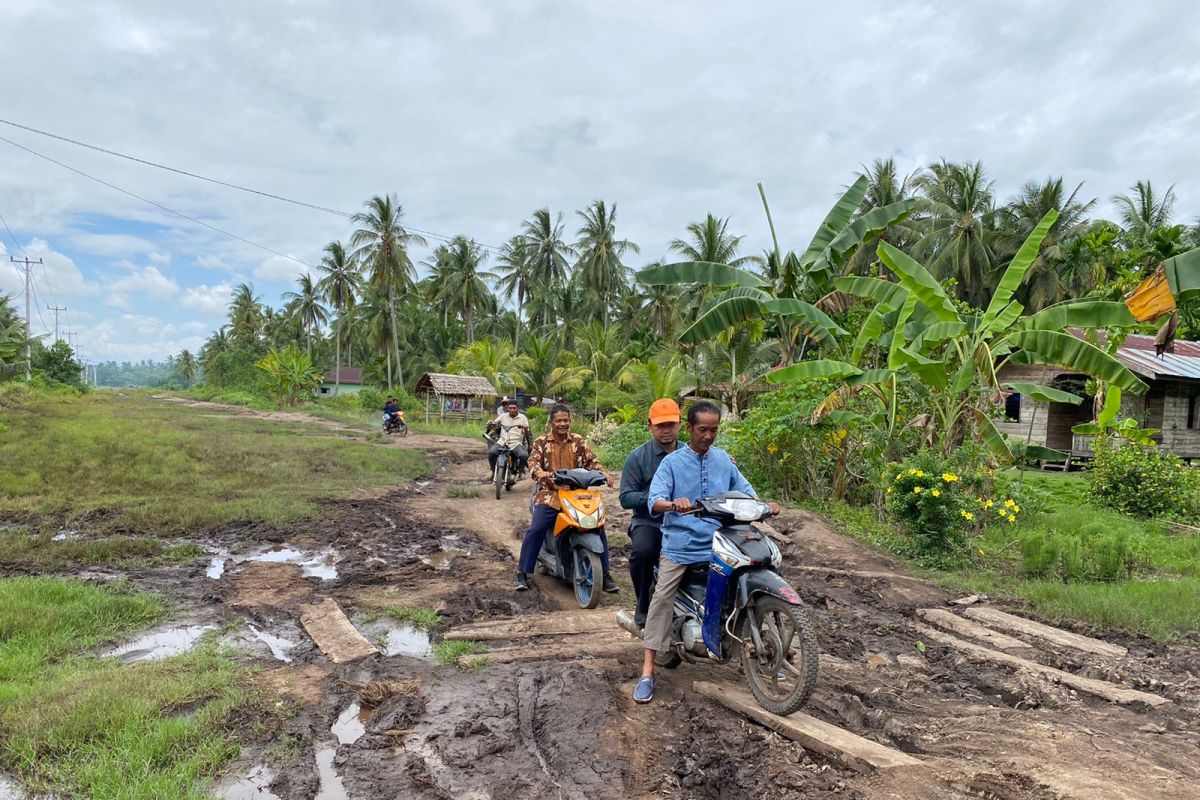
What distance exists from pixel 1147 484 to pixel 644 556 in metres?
9.36

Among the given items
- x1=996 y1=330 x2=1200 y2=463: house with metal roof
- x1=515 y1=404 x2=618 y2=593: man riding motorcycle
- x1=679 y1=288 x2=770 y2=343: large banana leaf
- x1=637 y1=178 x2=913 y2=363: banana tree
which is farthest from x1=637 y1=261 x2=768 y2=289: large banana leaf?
x1=996 y1=330 x2=1200 y2=463: house with metal roof

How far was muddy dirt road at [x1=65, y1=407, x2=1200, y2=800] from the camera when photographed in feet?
10.1

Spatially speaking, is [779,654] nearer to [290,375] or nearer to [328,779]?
[328,779]

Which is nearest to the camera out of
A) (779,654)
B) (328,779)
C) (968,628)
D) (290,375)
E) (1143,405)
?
(328,779)

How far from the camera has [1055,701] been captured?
158 inches

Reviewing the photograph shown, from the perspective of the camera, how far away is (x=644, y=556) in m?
4.41

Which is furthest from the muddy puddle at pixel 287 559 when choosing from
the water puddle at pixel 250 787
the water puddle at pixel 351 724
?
the water puddle at pixel 250 787

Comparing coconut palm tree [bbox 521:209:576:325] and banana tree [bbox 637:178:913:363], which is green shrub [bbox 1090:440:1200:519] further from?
coconut palm tree [bbox 521:209:576:325]

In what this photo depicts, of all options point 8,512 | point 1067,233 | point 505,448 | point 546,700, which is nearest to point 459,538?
point 505,448

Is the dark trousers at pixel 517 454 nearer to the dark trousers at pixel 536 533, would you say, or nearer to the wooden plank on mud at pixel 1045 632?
the dark trousers at pixel 536 533

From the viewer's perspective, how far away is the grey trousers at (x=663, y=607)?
400 centimetres

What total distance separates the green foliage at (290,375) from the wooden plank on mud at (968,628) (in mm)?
42045

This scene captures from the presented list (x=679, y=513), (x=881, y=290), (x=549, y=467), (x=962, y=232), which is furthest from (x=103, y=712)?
(x=962, y=232)

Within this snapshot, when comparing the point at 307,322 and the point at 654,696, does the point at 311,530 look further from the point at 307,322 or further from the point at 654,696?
the point at 307,322
